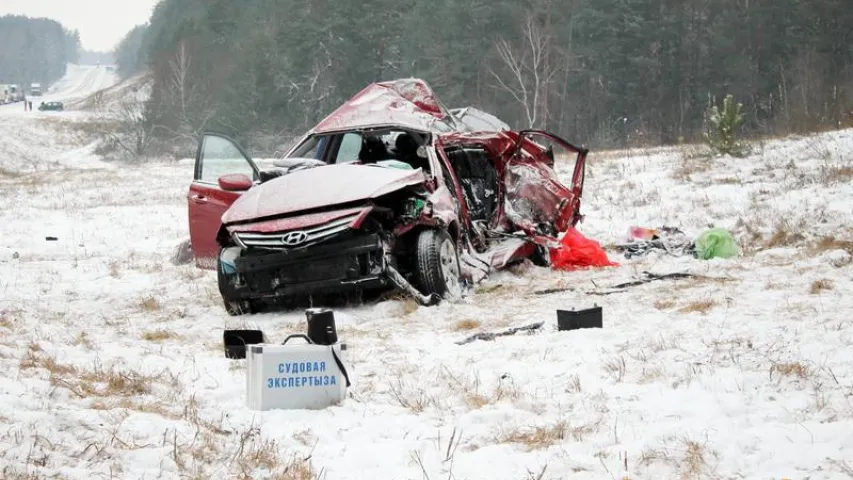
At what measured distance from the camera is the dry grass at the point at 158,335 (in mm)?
6128

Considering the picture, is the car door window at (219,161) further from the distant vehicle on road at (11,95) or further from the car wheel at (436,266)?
the distant vehicle on road at (11,95)

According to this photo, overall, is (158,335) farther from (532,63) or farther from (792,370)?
(532,63)

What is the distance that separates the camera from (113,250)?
13.2 meters

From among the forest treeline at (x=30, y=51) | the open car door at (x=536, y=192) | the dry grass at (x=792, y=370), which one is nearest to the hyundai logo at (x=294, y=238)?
the open car door at (x=536, y=192)

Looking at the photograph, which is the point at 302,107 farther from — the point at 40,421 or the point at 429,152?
the point at 40,421

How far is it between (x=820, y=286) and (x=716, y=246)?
9.64 feet

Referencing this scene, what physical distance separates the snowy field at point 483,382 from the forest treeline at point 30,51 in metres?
Answer: 138

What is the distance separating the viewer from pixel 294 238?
6.72 m

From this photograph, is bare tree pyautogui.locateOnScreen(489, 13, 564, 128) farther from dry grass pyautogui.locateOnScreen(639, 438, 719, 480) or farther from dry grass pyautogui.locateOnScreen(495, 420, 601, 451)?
dry grass pyautogui.locateOnScreen(639, 438, 719, 480)

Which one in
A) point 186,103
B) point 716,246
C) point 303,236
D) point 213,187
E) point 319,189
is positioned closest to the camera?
point 303,236

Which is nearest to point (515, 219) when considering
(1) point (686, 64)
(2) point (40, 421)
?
(2) point (40, 421)

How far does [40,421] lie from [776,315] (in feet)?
13.9

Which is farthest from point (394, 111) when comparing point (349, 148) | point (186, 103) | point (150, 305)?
point (186, 103)

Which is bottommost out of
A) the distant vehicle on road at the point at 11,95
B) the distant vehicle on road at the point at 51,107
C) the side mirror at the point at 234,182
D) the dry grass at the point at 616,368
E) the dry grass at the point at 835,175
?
the dry grass at the point at 616,368
